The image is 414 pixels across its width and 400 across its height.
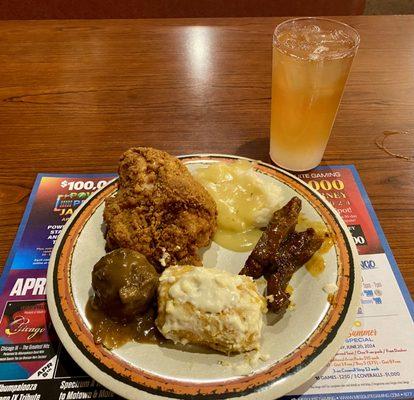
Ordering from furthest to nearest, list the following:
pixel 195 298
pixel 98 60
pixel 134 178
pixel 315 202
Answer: pixel 98 60 → pixel 315 202 → pixel 134 178 → pixel 195 298

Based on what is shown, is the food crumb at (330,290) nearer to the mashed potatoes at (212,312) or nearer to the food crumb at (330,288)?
the food crumb at (330,288)

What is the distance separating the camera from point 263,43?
2660 millimetres

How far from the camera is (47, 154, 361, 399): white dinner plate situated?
1.05 meters

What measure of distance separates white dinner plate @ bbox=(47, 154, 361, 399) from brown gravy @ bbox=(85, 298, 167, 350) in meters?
0.02

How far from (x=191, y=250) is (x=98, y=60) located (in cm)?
162

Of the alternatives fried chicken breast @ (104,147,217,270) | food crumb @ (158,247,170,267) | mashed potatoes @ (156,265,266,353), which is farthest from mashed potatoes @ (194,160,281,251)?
mashed potatoes @ (156,265,266,353)

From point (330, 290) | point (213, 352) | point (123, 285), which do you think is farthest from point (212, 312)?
point (330, 290)

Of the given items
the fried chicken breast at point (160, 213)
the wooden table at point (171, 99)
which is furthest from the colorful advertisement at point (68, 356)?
the fried chicken breast at point (160, 213)

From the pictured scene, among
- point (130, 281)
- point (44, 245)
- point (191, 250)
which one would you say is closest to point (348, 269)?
point (191, 250)

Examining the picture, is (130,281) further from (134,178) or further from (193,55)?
(193,55)

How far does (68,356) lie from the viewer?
1.22 meters

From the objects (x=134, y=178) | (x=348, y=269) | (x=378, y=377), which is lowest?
(x=378, y=377)

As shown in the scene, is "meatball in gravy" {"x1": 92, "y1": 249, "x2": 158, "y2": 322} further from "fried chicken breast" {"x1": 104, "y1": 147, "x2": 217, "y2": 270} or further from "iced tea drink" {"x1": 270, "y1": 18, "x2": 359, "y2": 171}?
"iced tea drink" {"x1": 270, "y1": 18, "x2": 359, "y2": 171}

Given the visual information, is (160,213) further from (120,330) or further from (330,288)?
(330,288)
